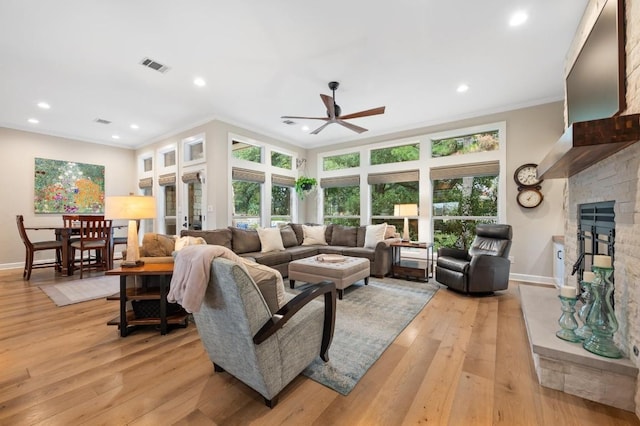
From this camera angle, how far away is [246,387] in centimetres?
173

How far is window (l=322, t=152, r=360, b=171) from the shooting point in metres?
6.39

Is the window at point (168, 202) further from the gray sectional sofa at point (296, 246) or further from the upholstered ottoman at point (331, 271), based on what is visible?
the upholstered ottoman at point (331, 271)

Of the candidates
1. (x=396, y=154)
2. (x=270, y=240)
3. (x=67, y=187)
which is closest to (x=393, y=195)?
(x=396, y=154)

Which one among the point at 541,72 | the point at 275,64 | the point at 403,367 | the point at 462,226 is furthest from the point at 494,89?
the point at 403,367

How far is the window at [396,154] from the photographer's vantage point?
18.3 ft

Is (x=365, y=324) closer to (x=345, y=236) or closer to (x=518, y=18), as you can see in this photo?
(x=345, y=236)

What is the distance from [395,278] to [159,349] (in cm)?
349

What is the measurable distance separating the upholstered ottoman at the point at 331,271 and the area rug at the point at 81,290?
2559 mm

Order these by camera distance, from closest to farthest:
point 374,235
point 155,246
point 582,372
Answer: point 582,372 < point 155,246 < point 374,235

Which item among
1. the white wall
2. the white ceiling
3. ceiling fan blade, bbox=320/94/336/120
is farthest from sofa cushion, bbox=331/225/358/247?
the white wall

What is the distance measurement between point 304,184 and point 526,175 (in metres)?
4.29

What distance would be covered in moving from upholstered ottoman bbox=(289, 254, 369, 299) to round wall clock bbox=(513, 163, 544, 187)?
9.52 feet

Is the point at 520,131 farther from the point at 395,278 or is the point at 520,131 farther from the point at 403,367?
the point at 403,367

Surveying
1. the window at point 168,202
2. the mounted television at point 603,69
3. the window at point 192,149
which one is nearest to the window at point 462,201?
the mounted television at point 603,69
